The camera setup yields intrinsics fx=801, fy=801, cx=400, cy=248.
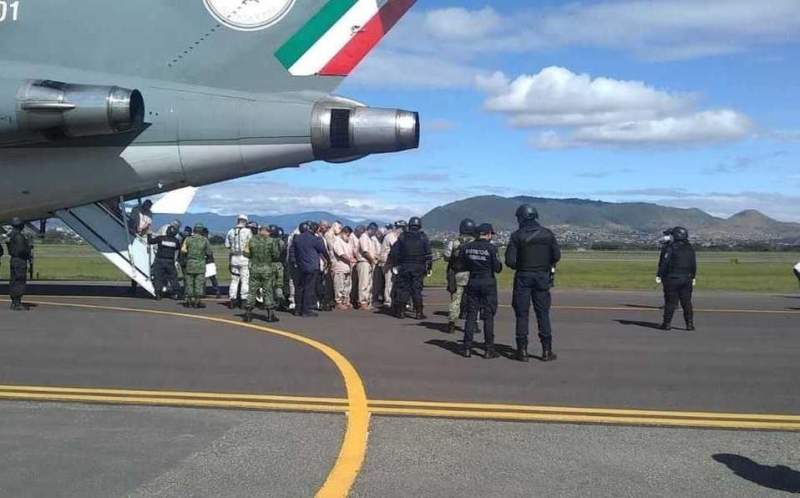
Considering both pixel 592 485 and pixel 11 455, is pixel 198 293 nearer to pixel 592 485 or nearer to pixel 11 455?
pixel 11 455

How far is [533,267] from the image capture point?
9.76 meters

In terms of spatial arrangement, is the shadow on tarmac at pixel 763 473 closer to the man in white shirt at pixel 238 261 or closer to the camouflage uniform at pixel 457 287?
the camouflage uniform at pixel 457 287

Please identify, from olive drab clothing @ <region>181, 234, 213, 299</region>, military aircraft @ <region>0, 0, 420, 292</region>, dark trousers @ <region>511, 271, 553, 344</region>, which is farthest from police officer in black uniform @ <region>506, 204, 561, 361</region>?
olive drab clothing @ <region>181, 234, 213, 299</region>

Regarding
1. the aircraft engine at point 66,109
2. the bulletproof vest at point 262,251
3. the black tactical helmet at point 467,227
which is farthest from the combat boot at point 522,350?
the aircraft engine at point 66,109

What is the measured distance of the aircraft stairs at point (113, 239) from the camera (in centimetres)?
1652

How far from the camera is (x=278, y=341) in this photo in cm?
1095

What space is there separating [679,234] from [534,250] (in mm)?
4631

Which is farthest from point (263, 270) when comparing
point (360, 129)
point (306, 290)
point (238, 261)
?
point (360, 129)

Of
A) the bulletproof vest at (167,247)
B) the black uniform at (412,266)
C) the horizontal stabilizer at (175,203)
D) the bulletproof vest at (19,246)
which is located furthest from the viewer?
the horizontal stabilizer at (175,203)

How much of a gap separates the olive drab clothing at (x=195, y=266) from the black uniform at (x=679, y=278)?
8330mm

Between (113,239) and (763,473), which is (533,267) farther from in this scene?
(113,239)

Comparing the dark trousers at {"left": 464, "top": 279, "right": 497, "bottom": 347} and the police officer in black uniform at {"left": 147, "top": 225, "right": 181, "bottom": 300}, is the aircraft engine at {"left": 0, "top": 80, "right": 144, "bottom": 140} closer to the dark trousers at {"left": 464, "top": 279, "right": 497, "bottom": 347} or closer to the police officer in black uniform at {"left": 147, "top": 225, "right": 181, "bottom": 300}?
the police officer in black uniform at {"left": 147, "top": 225, "right": 181, "bottom": 300}

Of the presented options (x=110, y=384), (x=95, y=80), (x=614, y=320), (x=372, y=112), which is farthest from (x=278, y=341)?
(x=95, y=80)

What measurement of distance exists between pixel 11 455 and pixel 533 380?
4.98 meters
